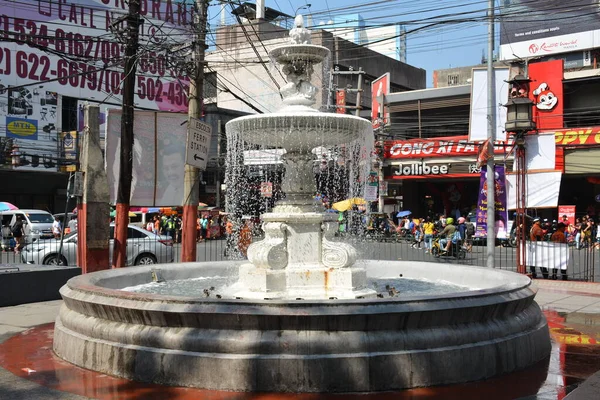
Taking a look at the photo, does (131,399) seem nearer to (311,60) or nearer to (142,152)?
(311,60)

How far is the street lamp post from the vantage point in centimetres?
1462

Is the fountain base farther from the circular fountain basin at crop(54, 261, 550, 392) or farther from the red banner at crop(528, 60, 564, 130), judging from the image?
the red banner at crop(528, 60, 564, 130)

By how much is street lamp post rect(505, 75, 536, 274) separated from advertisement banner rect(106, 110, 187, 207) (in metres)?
7.91

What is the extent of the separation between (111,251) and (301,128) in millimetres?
11373

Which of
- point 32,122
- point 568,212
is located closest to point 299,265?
point 568,212

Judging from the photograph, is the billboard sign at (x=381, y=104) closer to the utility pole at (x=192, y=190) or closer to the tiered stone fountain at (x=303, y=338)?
the utility pole at (x=192, y=190)

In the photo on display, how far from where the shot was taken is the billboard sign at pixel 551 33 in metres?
34.7

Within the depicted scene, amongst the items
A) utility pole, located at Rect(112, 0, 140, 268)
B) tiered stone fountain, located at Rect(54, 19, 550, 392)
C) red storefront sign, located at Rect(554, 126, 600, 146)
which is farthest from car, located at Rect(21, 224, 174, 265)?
red storefront sign, located at Rect(554, 126, 600, 146)

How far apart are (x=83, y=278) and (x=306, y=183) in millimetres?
3255

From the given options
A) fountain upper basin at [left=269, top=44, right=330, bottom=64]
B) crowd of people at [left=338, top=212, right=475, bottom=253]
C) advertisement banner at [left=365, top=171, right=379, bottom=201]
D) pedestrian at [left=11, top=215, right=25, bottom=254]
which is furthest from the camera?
advertisement banner at [left=365, top=171, right=379, bottom=201]

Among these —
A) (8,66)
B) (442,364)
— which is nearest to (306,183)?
(442,364)

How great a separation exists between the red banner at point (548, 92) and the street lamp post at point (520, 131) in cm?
1404

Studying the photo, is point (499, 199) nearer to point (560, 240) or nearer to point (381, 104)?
point (560, 240)

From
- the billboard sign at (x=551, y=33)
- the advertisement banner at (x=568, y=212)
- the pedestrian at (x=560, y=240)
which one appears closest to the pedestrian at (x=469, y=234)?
the advertisement banner at (x=568, y=212)
